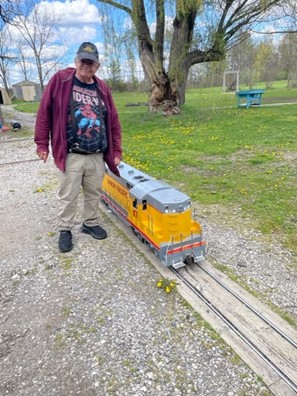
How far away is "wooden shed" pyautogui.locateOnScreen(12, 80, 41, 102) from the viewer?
61219 millimetres

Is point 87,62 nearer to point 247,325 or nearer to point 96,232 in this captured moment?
point 96,232

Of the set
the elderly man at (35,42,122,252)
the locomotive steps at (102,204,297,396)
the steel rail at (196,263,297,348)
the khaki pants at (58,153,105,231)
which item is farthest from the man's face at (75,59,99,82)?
the steel rail at (196,263,297,348)

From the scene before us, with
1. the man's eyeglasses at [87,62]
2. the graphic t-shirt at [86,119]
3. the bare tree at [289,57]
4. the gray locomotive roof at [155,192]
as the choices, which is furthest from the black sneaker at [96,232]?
the bare tree at [289,57]

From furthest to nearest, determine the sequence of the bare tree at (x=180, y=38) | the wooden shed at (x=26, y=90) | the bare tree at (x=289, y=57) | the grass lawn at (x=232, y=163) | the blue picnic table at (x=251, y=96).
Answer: the wooden shed at (x=26, y=90)
the bare tree at (x=289, y=57)
the blue picnic table at (x=251, y=96)
the bare tree at (x=180, y=38)
the grass lawn at (x=232, y=163)

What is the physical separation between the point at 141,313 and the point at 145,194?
3.69 ft

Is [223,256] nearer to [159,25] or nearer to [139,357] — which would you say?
[139,357]

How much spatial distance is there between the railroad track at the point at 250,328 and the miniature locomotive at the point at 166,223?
198 mm

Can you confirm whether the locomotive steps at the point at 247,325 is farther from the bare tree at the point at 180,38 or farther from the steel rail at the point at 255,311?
the bare tree at the point at 180,38

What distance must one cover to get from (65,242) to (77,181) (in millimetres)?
681

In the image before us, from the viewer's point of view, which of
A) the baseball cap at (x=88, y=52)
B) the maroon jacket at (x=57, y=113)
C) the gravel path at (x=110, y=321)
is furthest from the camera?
the maroon jacket at (x=57, y=113)

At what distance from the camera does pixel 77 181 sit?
131 inches

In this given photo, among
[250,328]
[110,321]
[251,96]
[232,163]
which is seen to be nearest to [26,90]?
[251,96]

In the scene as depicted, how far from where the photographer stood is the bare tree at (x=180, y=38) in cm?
1227

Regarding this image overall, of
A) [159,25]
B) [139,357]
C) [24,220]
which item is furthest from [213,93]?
[139,357]
